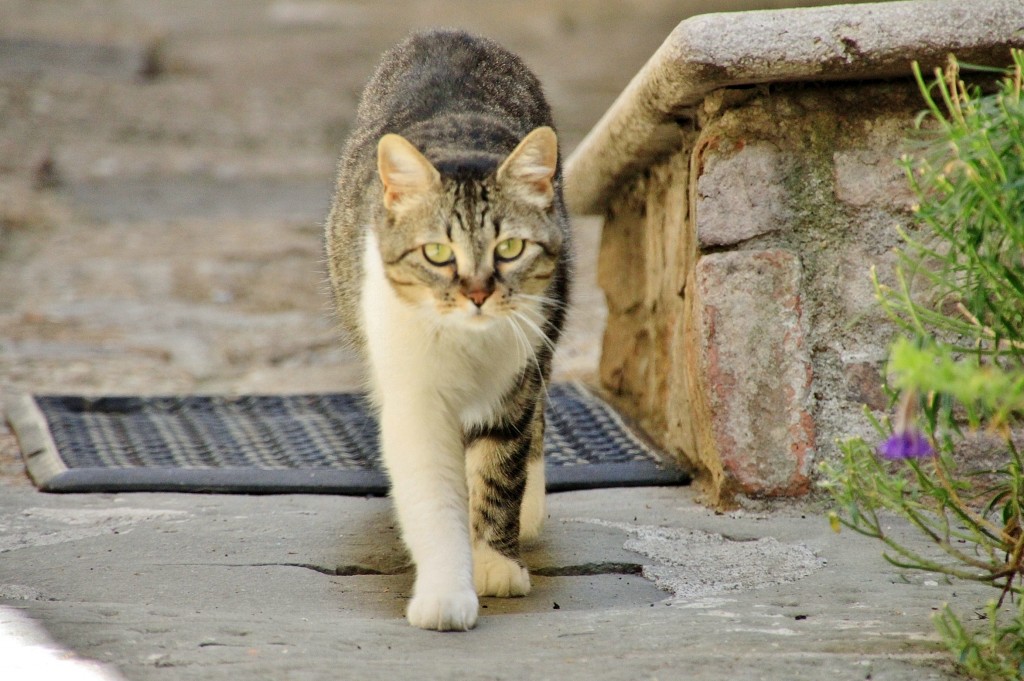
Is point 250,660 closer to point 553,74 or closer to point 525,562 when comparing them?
point 525,562

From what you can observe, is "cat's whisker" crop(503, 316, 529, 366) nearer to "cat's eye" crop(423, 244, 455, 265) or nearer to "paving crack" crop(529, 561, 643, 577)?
"cat's eye" crop(423, 244, 455, 265)

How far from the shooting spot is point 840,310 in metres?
2.53

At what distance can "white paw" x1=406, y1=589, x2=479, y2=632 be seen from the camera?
190 cm

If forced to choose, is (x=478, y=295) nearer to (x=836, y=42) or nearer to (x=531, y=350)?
(x=531, y=350)

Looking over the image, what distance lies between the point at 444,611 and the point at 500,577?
30 cm

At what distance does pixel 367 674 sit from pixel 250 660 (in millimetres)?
176

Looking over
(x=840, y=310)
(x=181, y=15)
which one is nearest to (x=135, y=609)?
(x=840, y=310)

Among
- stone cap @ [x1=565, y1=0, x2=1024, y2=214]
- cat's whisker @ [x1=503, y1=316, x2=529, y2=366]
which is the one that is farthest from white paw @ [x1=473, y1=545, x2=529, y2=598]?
stone cap @ [x1=565, y1=0, x2=1024, y2=214]

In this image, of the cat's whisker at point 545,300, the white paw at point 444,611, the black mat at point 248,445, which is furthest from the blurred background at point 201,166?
the white paw at point 444,611

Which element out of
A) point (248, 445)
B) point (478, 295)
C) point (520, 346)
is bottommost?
point (248, 445)

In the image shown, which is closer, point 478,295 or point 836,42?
point 478,295

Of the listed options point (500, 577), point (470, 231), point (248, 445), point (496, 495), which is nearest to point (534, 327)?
point (470, 231)

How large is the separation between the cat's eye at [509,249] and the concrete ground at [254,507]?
629 mm

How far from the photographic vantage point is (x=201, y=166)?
7.95 m
